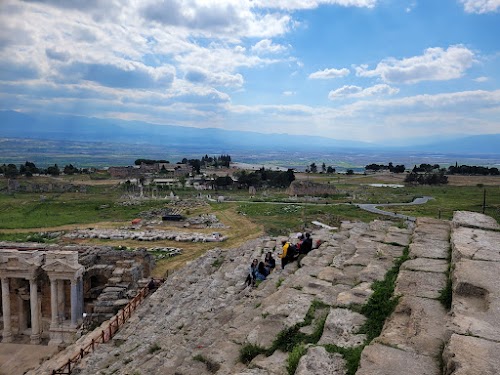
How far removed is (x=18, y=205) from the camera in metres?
64.4

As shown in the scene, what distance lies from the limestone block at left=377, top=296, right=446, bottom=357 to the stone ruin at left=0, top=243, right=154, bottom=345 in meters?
16.0

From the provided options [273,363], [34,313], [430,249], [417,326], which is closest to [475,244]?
[430,249]

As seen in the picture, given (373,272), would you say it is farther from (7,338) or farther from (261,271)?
(7,338)

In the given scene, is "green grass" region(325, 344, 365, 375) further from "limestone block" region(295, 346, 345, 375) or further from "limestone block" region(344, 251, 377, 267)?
"limestone block" region(344, 251, 377, 267)

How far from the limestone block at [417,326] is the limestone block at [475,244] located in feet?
8.61

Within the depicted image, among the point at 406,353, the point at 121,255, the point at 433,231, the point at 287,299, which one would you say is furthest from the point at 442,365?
the point at 121,255

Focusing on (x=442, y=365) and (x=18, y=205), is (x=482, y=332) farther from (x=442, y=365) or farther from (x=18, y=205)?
(x=18, y=205)

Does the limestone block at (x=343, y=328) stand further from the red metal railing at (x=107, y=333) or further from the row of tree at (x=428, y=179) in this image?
the row of tree at (x=428, y=179)

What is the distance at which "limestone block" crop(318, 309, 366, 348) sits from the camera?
273 inches

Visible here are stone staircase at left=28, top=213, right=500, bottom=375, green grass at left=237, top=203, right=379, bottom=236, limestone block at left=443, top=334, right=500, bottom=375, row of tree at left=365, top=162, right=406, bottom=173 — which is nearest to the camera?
limestone block at left=443, top=334, right=500, bottom=375

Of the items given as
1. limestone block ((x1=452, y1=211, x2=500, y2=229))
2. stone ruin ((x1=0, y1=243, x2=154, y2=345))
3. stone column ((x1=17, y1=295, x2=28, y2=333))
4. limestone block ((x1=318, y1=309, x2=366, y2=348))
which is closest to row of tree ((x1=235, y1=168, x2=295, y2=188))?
stone ruin ((x1=0, y1=243, x2=154, y2=345))

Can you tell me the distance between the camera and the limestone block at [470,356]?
16.1 feet

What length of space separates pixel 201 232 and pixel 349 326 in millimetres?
40262

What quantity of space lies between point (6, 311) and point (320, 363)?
21147 millimetres
